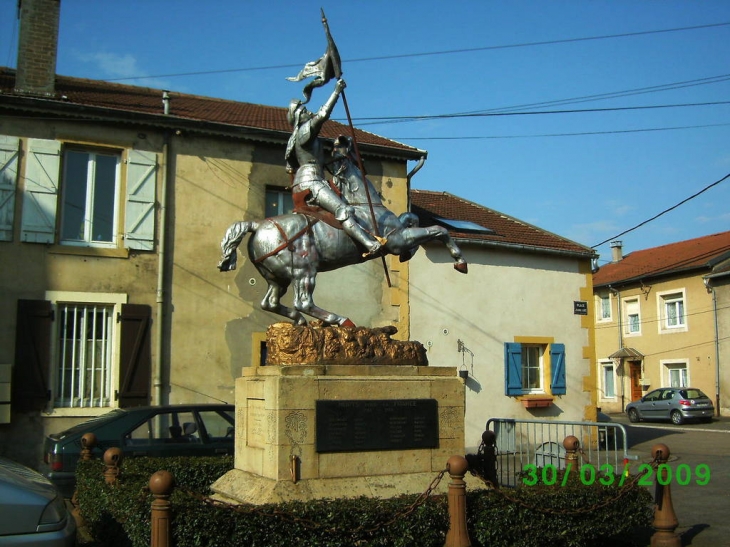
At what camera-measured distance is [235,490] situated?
672cm

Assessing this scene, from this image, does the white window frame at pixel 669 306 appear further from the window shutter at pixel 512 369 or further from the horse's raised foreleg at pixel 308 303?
the horse's raised foreleg at pixel 308 303

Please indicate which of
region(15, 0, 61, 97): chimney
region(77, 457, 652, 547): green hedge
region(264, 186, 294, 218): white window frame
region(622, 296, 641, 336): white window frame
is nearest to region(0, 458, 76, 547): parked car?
region(77, 457, 652, 547): green hedge

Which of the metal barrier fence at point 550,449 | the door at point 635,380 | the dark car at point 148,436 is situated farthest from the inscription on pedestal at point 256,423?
the door at point 635,380

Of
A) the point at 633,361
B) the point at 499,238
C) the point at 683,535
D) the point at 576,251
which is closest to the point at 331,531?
the point at 683,535

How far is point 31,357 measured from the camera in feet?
42.8

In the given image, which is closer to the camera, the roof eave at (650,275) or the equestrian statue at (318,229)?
the equestrian statue at (318,229)

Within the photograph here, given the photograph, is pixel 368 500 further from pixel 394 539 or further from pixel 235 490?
pixel 235 490

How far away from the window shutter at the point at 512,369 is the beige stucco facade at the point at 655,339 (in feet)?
51.3

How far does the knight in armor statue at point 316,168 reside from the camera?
23.9 feet

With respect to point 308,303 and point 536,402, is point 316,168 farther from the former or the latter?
point 536,402

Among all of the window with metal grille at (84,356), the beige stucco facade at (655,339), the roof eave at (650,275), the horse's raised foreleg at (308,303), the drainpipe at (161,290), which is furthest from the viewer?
the roof eave at (650,275)

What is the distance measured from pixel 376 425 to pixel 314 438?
→ 0.59 metres

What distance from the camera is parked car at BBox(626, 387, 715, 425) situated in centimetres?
2712

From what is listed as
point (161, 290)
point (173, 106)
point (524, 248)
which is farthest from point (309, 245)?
point (524, 248)
